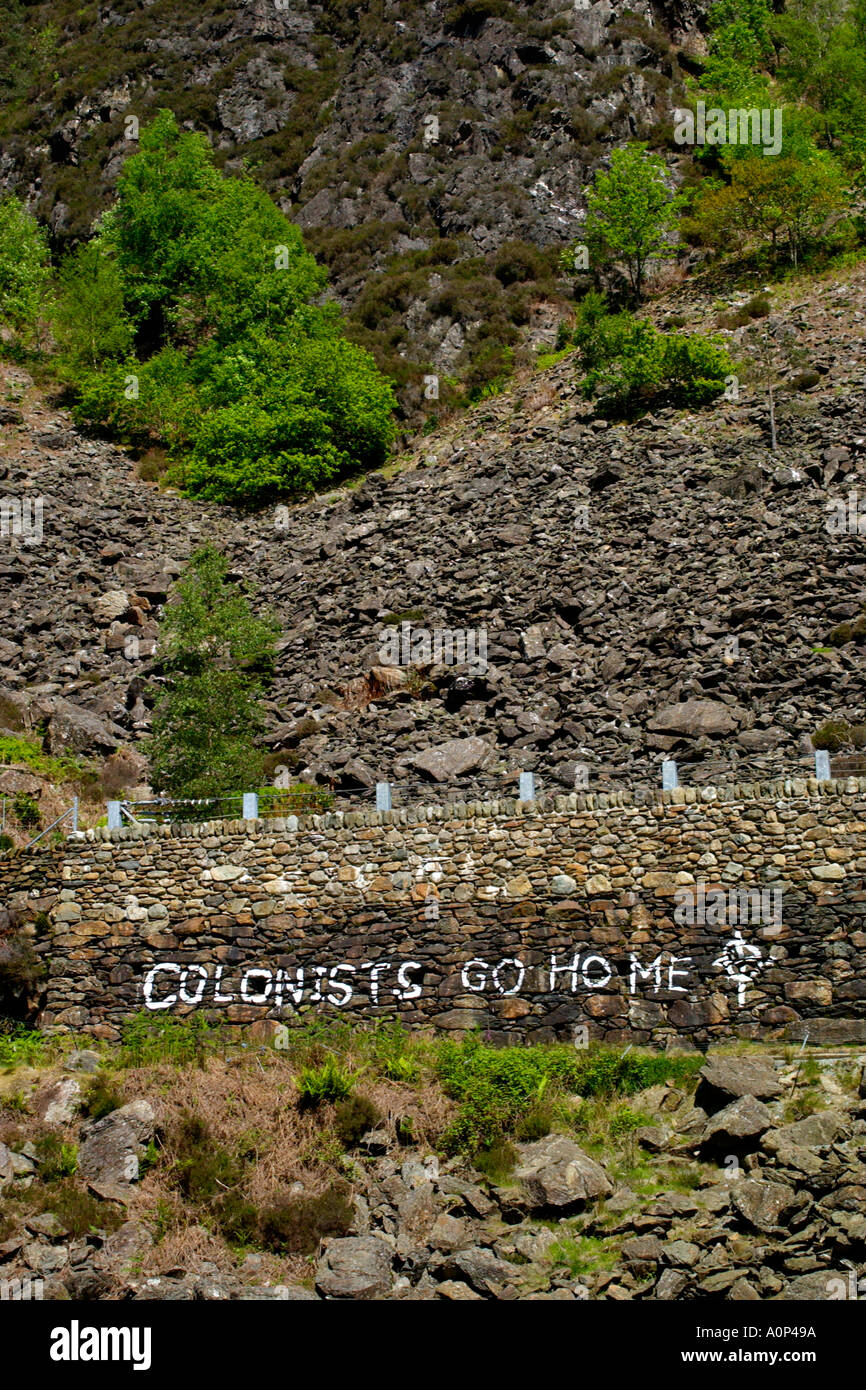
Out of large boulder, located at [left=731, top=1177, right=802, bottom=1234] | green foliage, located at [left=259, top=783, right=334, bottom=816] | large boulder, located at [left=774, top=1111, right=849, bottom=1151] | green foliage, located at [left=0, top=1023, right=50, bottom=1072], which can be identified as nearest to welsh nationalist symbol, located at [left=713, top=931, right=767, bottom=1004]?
large boulder, located at [left=774, top=1111, right=849, bottom=1151]

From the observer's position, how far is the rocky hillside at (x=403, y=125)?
4794 centimetres

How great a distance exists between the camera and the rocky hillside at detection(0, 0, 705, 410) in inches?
1887

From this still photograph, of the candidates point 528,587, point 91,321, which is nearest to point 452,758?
point 528,587

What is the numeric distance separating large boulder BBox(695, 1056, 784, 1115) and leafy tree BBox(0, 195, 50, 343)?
43408 millimetres

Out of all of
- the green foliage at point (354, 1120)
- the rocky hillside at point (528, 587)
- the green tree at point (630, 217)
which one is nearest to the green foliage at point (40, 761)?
the rocky hillside at point (528, 587)

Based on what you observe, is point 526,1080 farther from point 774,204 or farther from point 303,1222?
point 774,204

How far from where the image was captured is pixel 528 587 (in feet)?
94.8

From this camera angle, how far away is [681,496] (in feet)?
101

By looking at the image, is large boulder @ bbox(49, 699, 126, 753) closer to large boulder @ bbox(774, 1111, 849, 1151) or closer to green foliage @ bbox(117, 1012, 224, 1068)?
green foliage @ bbox(117, 1012, 224, 1068)

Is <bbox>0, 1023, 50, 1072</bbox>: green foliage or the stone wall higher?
the stone wall

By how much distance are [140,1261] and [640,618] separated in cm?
1690

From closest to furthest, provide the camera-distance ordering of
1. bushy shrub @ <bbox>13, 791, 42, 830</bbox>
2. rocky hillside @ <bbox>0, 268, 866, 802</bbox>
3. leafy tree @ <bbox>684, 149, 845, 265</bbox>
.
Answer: bushy shrub @ <bbox>13, 791, 42, 830</bbox> → rocky hillside @ <bbox>0, 268, 866, 802</bbox> → leafy tree @ <bbox>684, 149, 845, 265</bbox>

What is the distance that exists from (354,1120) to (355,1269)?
2.97 meters

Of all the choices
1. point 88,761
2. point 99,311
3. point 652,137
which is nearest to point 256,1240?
point 88,761
